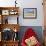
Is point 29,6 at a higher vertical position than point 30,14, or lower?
higher

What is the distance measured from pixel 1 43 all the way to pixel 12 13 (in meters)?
1.18

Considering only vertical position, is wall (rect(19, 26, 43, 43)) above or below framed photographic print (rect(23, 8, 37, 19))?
below

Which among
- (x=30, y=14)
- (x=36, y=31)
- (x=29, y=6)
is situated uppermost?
(x=29, y=6)

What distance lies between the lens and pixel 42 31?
5762 millimetres

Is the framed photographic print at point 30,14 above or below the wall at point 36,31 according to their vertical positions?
above

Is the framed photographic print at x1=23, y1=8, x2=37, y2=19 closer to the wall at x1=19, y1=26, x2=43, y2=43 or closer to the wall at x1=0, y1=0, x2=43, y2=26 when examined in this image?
the wall at x1=0, y1=0, x2=43, y2=26

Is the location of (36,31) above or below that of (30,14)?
below

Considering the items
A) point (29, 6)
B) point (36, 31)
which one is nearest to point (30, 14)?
point (29, 6)

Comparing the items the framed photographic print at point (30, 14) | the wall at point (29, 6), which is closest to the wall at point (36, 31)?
the wall at point (29, 6)

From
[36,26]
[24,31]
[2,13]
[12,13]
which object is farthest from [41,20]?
[2,13]

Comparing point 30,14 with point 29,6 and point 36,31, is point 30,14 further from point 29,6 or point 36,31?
point 36,31

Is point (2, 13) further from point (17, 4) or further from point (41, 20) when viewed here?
point (41, 20)

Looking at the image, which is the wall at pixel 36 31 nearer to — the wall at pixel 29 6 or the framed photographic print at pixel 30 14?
the wall at pixel 29 6

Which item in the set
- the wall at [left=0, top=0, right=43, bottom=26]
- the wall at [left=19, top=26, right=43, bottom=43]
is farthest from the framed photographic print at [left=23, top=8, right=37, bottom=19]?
the wall at [left=19, top=26, right=43, bottom=43]
